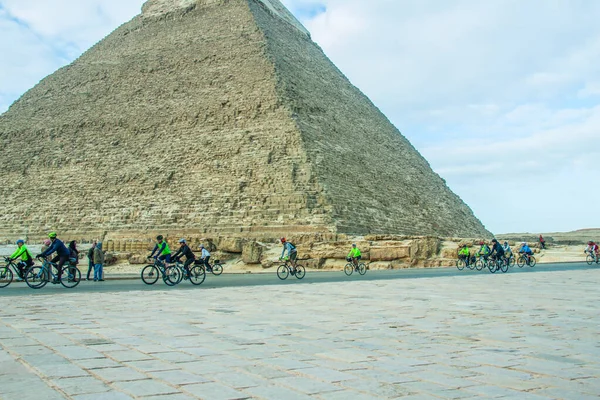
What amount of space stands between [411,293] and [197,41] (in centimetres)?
4161

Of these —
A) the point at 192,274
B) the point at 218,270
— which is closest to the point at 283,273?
the point at 192,274

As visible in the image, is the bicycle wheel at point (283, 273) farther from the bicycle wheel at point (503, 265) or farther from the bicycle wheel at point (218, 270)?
the bicycle wheel at point (503, 265)

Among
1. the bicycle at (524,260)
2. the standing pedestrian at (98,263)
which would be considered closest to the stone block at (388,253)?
the bicycle at (524,260)

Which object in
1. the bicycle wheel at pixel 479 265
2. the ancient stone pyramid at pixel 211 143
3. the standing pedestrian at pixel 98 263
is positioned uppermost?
the ancient stone pyramid at pixel 211 143

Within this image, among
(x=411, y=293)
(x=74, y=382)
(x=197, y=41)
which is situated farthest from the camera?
(x=197, y=41)

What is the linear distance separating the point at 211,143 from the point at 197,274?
23.6 m

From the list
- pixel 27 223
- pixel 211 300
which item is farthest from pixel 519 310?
pixel 27 223

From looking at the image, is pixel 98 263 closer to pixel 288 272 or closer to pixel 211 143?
pixel 288 272

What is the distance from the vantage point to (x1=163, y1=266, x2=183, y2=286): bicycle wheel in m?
13.6

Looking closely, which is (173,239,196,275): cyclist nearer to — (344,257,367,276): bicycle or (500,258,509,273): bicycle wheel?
(344,257,367,276): bicycle

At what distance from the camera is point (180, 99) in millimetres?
43062

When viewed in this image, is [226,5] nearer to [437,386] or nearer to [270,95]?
[270,95]

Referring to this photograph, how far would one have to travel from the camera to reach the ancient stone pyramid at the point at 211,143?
32.7 metres

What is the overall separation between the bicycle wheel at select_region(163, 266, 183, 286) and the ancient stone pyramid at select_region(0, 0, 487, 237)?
50.2ft
